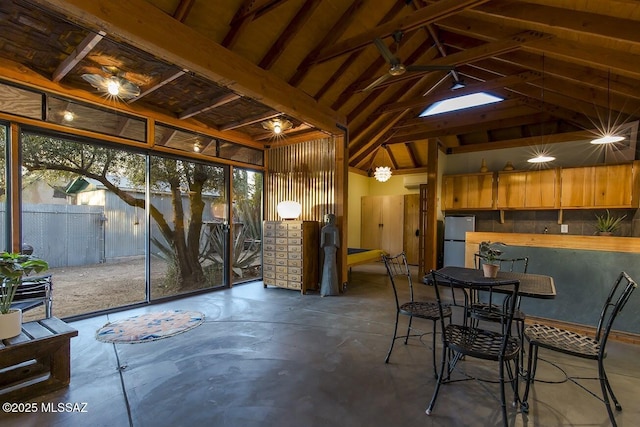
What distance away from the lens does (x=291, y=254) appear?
5.30 metres

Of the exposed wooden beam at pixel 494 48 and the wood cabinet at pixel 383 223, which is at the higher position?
the exposed wooden beam at pixel 494 48

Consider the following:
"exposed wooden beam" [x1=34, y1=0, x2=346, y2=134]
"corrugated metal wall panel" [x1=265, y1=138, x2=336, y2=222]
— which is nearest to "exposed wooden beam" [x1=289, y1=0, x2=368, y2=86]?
"exposed wooden beam" [x1=34, y1=0, x2=346, y2=134]

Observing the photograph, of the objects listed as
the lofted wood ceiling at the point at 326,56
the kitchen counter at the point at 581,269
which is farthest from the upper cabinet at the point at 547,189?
the kitchen counter at the point at 581,269

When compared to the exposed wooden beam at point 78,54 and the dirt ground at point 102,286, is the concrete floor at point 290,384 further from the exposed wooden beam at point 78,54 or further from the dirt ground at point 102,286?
the exposed wooden beam at point 78,54

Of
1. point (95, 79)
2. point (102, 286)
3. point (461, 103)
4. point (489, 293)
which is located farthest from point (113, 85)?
point (461, 103)

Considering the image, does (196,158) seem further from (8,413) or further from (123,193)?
(8,413)

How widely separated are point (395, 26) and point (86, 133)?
410 cm

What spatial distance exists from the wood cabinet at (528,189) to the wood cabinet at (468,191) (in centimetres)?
21

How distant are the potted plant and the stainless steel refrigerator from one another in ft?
6.64

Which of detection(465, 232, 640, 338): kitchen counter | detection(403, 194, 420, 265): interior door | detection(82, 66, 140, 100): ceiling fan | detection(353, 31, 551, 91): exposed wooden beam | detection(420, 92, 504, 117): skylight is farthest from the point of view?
detection(403, 194, 420, 265): interior door

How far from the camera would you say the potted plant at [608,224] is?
16.9 feet

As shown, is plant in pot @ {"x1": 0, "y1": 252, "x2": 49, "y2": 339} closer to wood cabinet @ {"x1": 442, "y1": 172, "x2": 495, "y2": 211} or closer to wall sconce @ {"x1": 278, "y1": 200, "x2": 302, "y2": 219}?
wall sconce @ {"x1": 278, "y1": 200, "x2": 302, "y2": 219}

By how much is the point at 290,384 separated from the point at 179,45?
318cm

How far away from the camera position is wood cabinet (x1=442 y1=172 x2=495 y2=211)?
6.38m
